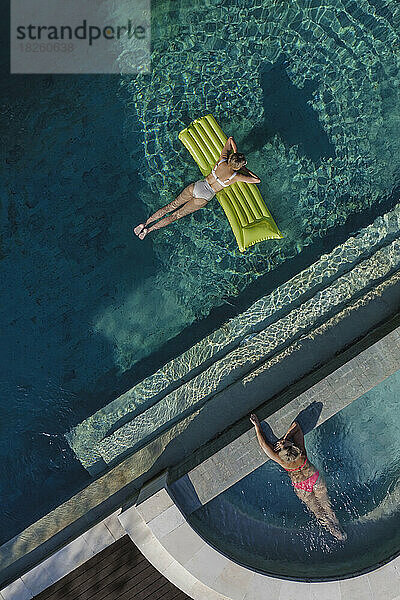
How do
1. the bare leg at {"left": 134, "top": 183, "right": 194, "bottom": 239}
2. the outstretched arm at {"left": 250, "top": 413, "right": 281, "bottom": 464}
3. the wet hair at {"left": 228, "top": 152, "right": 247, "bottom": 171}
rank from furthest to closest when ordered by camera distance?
the bare leg at {"left": 134, "top": 183, "right": 194, "bottom": 239}, the outstretched arm at {"left": 250, "top": 413, "right": 281, "bottom": 464}, the wet hair at {"left": 228, "top": 152, "right": 247, "bottom": 171}

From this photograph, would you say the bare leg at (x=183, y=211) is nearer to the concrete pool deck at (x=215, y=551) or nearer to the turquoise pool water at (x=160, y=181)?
the turquoise pool water at (x=160, y=181)

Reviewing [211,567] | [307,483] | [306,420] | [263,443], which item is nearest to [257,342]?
[306,420]

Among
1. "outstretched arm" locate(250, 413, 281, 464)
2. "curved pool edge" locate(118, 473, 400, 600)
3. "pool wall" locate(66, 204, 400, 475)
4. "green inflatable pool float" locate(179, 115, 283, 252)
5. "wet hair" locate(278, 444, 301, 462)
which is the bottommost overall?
"curved pool edge" locate(118, 473, 400, 600)

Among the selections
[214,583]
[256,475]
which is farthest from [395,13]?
[214,583]

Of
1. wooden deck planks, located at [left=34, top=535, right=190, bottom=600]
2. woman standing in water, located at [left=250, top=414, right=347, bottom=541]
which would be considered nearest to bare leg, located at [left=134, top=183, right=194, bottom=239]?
woman standing in water, located at [left=250, top=414, right=347, bottom=541]

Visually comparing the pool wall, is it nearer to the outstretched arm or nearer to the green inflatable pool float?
the outstretched arm

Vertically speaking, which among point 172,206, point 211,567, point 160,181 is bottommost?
point 211,567

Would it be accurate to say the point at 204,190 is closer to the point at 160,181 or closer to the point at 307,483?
the point at 160,181
